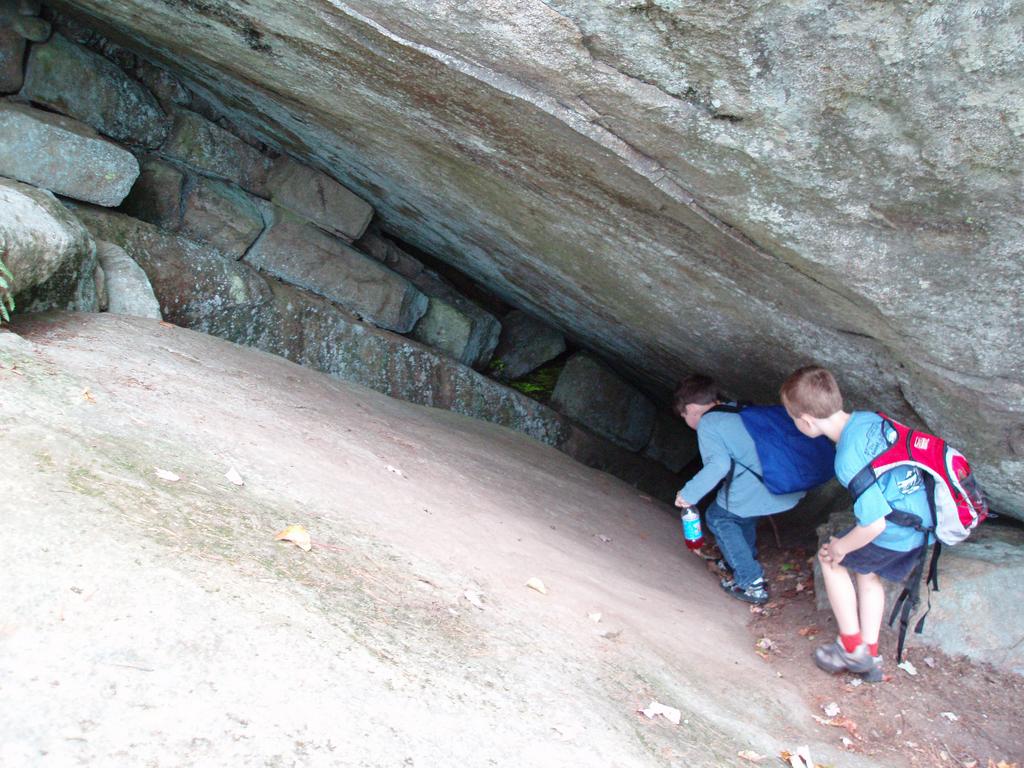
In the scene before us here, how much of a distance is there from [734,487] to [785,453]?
436 millimetres

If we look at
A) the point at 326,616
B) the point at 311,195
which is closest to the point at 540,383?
the point at 311,195

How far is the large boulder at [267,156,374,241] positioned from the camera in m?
9.16

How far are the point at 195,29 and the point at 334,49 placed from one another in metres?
1.59

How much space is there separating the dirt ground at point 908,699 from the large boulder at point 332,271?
5399mm

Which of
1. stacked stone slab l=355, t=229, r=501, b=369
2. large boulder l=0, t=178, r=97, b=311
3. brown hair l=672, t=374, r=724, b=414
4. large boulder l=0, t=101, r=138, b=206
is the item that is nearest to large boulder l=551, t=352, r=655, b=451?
stacked stone slab l=355, t=229, r=501, b=369

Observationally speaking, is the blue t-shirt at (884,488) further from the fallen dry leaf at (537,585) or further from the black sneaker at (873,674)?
the fallen dry leaf at (537,585)

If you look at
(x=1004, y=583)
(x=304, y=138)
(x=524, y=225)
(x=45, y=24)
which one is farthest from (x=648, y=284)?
(x=45, y=24)

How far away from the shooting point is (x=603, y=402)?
37.0 feet

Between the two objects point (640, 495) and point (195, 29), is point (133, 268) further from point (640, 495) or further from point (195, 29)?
point (640, 495)

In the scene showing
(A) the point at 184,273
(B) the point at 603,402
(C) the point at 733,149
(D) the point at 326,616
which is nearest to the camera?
(D) the point at 326,616

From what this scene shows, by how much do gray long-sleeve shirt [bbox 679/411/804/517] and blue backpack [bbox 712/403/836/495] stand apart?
36mm

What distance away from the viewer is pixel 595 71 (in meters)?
4.23

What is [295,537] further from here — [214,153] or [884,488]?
[214,153]

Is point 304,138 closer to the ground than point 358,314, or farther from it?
farther from it
